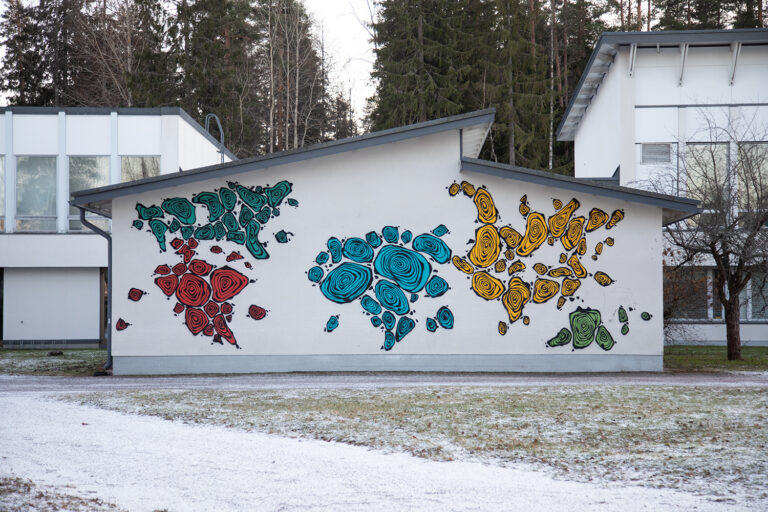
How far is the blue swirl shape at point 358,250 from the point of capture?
17.3 metres

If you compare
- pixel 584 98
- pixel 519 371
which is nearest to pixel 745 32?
pixel 584 98

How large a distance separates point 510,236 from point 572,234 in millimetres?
1322

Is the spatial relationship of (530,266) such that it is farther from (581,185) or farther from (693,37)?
(693,37)

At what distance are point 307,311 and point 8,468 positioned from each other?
9673 millimetres

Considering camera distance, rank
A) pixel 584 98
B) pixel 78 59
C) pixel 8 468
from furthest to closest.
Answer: pixel 78 59 < pixel 584 98 < pixel 8 468

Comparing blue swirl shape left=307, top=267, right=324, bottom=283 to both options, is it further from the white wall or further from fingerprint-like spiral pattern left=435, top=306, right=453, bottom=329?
the white wall

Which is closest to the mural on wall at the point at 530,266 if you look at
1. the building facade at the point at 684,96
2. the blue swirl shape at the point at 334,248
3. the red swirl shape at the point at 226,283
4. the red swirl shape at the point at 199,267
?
the blue swirl shape at the point at 334,248

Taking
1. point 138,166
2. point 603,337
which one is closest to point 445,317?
point 603,337

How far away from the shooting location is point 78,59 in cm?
4597

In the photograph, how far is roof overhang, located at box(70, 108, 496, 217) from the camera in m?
16.8

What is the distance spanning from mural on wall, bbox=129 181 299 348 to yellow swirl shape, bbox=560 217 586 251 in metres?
5.82

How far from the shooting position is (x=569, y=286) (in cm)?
1738

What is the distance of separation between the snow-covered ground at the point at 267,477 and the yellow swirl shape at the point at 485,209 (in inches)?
351

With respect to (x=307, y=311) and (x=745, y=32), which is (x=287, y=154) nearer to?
(x=307, y=311)
